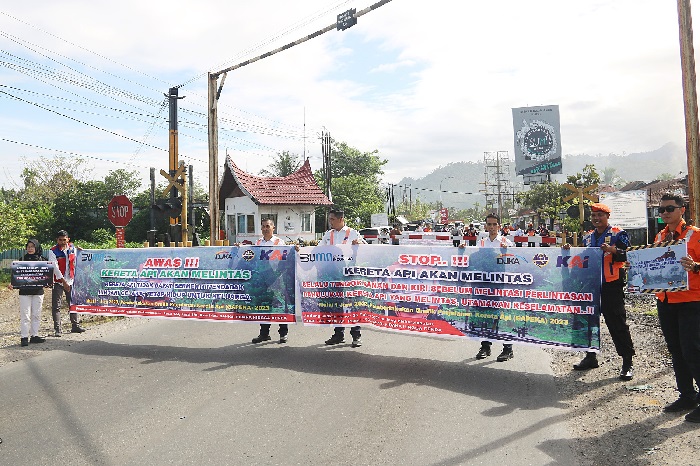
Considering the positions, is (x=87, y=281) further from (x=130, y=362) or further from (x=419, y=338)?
(x=419, y=338)

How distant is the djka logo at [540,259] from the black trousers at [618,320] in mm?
722

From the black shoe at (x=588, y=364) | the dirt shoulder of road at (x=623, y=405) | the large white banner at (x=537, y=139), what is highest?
the large white banner at (x=537, y=139)

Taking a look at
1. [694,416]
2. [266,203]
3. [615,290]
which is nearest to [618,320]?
[615,290]

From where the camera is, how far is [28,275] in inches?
349

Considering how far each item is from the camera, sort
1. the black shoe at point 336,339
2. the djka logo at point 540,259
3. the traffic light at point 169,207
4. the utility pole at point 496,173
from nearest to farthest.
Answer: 1. the djka logo at point 540,259
2. the black shoe at point 336,339
3. the traffic light at point 169,207
4. the utility pole at point 496,173

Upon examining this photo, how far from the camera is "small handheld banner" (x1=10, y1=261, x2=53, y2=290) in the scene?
8.81 meters

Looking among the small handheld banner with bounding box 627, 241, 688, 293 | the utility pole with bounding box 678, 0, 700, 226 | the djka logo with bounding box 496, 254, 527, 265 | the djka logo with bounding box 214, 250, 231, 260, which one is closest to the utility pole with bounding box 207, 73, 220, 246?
the djka logo with bounding box 214, 250, 231, 260

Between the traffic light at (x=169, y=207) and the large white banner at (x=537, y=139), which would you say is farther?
the large white banner at (x=537, y=139)

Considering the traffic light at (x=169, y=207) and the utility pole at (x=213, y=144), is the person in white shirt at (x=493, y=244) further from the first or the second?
the traffic light at (x=169, y=207)

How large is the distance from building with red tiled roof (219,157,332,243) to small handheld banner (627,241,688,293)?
31.4m

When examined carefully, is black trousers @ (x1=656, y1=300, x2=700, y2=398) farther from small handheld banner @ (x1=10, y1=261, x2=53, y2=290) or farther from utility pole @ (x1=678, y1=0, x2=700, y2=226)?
small handheld banner @ (x1=10, y1=261, x2=53, y2=290)

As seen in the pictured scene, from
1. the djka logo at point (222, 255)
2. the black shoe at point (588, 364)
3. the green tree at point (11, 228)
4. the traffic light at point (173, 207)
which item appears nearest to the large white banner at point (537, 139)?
the traffic light at point (173, 207)

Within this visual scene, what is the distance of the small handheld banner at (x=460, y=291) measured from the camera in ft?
20.4

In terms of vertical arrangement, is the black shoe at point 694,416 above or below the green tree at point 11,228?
below
